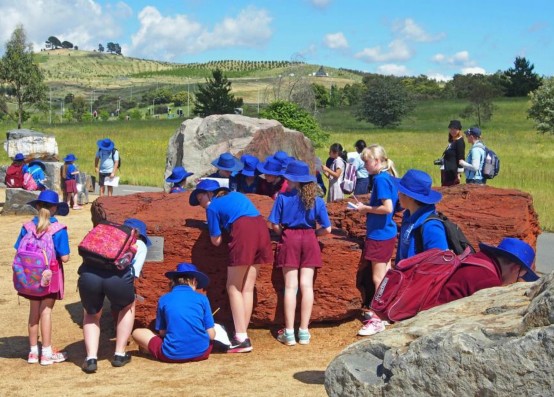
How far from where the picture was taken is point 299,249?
8.06 m

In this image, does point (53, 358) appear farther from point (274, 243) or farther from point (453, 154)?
point (453, 154)

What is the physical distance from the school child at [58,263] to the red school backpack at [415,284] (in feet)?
10.6

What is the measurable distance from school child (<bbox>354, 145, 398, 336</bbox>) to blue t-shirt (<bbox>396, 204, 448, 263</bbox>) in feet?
3.76

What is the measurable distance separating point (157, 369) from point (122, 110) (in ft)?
298

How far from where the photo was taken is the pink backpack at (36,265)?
24.2 feet

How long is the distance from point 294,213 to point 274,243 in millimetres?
520

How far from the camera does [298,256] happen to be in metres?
8.08

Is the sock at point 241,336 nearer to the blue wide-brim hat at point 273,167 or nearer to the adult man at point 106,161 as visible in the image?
the blue wide-brim hat at point 273,167

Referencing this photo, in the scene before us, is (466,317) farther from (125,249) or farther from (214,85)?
(214,85)

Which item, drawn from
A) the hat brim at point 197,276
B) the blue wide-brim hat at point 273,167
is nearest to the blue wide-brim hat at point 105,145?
the blue wide-brim hat at point 273,167

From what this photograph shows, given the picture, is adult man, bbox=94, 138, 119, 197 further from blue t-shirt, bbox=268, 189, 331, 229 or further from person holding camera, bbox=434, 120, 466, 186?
blue t-shirt, bbox=268, 189, 331, 229

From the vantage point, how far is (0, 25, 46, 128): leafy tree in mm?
40969

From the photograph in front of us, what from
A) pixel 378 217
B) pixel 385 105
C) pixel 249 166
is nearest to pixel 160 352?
pixel 378 217

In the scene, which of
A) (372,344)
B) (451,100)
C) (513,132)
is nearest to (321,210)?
(372,344)
